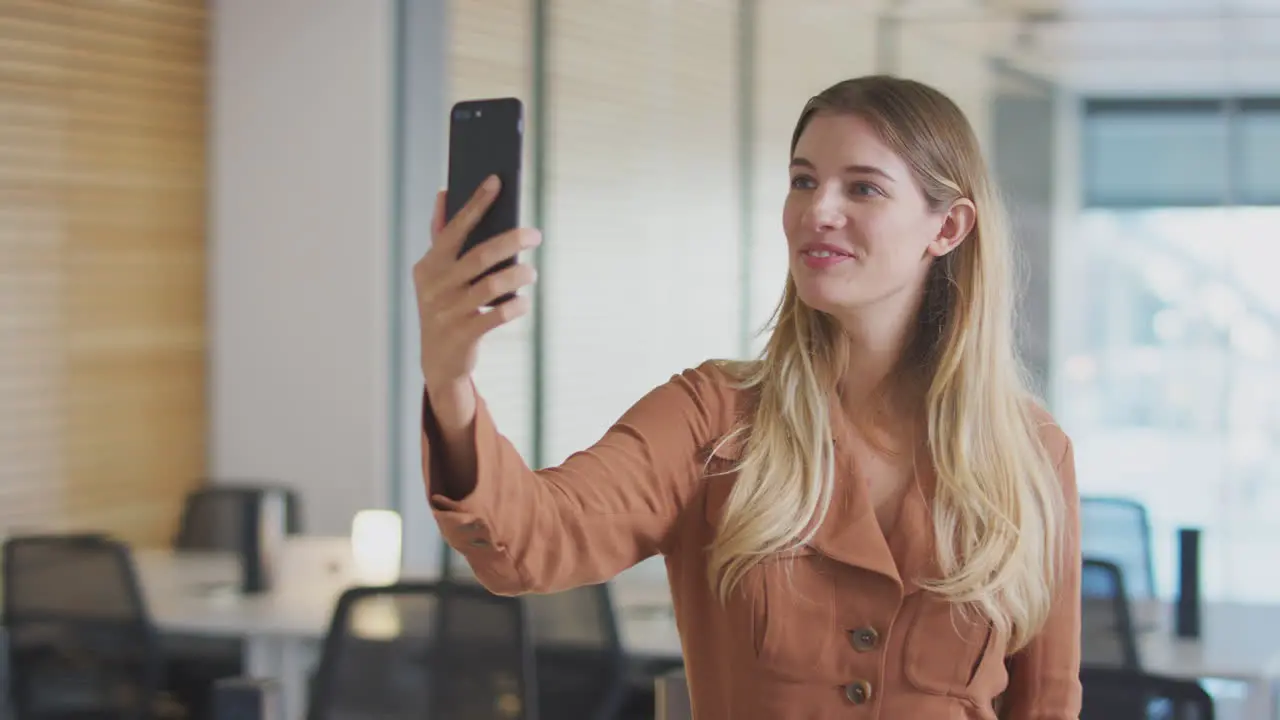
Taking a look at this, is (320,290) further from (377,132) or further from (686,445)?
(686,445)

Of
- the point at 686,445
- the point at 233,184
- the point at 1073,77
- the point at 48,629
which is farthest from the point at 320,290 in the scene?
the point at 686,445

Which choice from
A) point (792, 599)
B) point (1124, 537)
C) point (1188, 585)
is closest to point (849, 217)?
point (792, 599)

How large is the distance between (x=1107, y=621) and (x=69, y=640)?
2.68m

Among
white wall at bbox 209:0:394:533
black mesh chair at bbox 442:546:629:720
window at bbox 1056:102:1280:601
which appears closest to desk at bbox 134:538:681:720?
black mesh chair at bbox 442:546:629:720

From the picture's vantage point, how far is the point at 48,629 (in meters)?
4.25

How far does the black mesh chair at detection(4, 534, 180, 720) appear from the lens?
13.9 feet

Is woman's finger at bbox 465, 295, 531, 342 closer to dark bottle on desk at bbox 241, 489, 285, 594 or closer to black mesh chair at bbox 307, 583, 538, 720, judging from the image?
black mesh chair at bbox 307, 583, 538, 720

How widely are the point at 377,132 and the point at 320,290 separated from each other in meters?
0.68

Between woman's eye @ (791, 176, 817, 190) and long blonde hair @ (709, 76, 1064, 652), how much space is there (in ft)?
0.27

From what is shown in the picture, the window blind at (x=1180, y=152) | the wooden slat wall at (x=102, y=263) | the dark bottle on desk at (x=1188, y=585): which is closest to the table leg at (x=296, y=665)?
the wooden slat wall at (x=102, y=263)

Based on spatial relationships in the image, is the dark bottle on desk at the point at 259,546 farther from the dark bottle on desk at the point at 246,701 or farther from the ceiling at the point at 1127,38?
the dark bottle on desk at the point at 246,701

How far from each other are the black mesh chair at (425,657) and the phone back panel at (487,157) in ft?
6.27

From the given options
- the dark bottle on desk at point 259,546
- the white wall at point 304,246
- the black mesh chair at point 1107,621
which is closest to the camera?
the black mesh chair at point 1107,621

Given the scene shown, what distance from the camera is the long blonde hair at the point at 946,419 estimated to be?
1664mm
